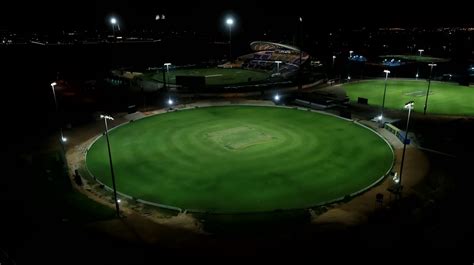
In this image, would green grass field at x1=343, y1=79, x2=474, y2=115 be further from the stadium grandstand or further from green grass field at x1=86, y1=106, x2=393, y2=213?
the stadium grandstand

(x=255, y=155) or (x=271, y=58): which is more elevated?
(x=271, y=58)

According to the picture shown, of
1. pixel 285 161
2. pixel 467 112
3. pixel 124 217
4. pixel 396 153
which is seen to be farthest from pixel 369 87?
pixel 124 217

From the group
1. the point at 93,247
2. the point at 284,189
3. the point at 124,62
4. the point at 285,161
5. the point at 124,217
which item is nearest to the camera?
the point at 93,247

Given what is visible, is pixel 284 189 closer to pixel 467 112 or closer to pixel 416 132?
pixel 416 132

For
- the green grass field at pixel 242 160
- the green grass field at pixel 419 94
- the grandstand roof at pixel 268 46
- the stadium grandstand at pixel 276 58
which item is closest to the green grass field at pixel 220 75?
the stadium grandstand at pixel 276 58

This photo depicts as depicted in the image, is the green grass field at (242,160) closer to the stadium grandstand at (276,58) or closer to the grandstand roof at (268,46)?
the stadium grandstand at (276,58)

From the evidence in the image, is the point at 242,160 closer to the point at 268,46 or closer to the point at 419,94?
the point at 419,94
